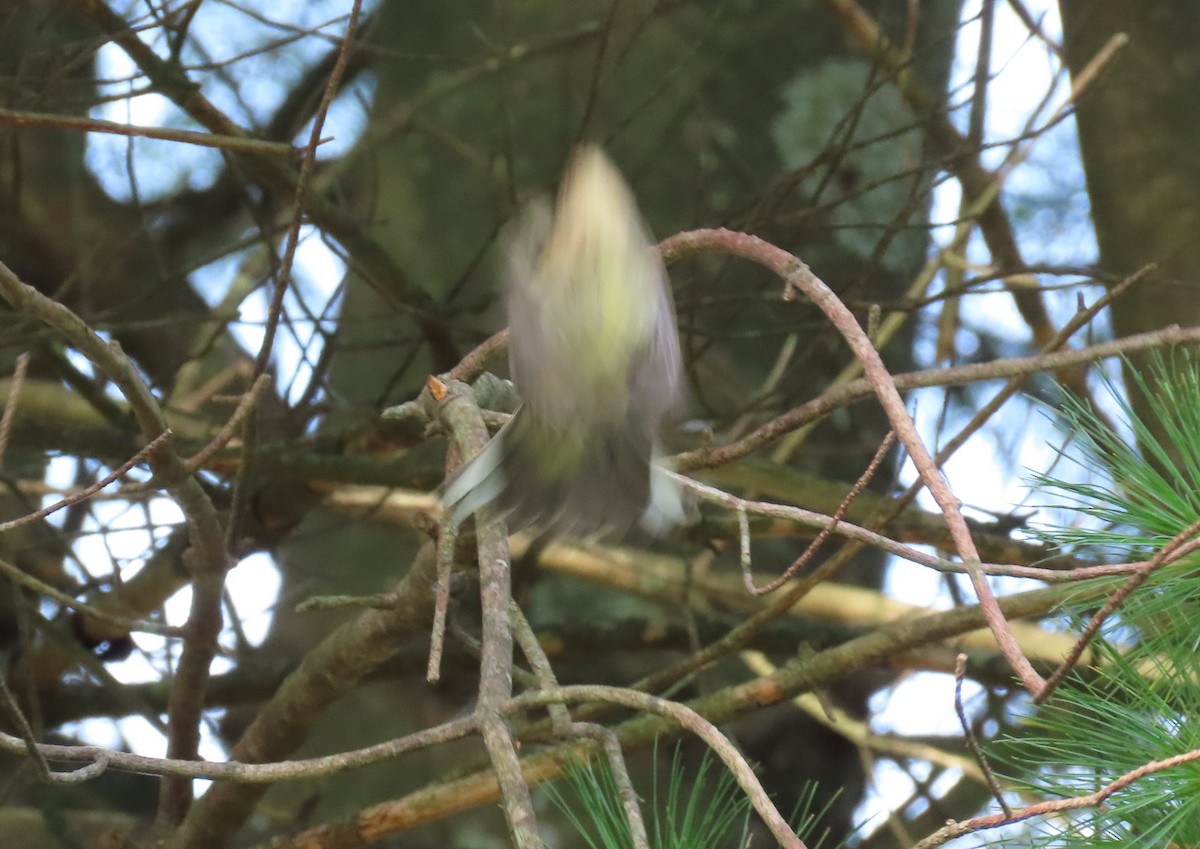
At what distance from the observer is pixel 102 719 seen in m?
2.44

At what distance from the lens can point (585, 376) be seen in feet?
3.99

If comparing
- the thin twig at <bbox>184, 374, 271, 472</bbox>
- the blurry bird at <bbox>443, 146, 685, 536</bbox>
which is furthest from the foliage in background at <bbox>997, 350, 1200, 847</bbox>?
A: the thin twig at <bbox>184, 374, 271, 472</bbox>

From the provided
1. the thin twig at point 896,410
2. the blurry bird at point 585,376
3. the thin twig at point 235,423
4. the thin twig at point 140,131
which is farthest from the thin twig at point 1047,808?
the thin twig at point 140,131

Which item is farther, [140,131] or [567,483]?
[567,483]

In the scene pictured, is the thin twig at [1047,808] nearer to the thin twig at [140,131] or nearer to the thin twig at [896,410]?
the thin twig at [896,410]

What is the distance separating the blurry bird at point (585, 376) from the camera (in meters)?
1.19

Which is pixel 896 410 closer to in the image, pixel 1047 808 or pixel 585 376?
pixel 1047 808

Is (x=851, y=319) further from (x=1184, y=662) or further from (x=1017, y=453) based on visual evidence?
(x=1017, y=453)

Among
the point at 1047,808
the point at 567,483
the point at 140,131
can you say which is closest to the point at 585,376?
the point at 567,483

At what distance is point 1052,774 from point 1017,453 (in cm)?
183

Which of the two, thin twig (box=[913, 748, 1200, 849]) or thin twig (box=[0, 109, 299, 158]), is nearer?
thin twig (box=[913, 748, 1200, 849])

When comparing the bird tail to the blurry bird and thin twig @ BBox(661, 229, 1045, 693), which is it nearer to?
the blurry bird

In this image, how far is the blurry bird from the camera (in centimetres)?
119

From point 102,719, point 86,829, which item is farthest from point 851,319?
point 102,719
